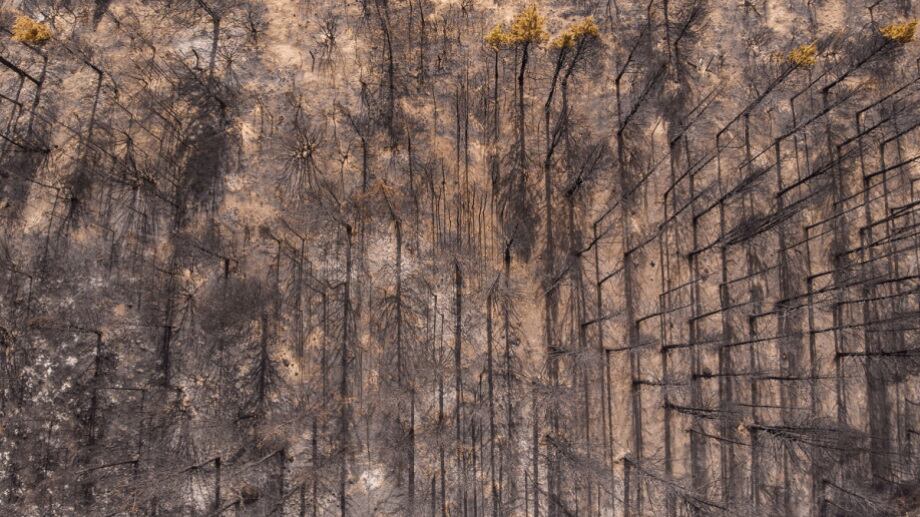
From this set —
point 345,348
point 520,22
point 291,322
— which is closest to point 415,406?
point 345,348

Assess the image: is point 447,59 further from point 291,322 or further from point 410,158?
point 291,322

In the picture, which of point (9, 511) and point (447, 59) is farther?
point (447, 59)

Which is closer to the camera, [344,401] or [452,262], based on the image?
[344,401]

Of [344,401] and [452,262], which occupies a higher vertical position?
[452,262]

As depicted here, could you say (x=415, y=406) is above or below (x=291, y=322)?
below

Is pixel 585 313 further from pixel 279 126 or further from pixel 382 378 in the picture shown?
pixel 279 126

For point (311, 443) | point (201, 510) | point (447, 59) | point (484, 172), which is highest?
point (447, 59)
